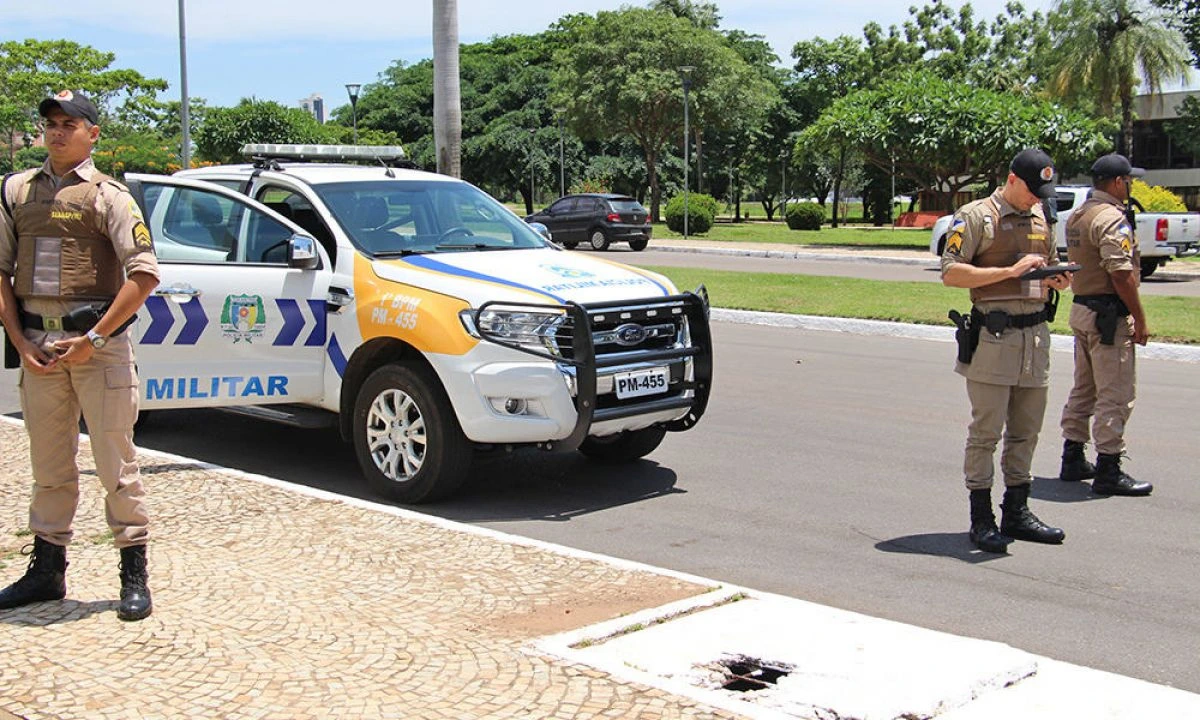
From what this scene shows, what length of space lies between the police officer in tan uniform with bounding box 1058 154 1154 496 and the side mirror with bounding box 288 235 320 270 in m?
4.51

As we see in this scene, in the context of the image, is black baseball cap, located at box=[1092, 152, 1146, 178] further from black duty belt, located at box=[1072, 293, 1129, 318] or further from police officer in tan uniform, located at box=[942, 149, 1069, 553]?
police officer in tan uniform, located at box=[942, 149, 1069, 553]

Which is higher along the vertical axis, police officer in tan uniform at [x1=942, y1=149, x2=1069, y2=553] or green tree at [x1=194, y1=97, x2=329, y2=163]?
green tree at [x1=194, y1=97, x2=329, y2=163]

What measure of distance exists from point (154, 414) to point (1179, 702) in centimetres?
751

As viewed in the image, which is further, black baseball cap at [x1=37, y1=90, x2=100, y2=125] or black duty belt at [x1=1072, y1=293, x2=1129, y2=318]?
black duty belt at [x1=1072, y1=293, x2=1129, y2=318]

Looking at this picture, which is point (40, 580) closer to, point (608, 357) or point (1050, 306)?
point (608, 357)

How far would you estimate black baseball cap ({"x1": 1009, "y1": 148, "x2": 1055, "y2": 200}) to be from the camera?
598 centimetres

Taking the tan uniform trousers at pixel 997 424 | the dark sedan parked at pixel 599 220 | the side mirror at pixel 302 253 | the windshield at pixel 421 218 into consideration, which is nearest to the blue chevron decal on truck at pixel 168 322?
the side mirror at pixel 302 253

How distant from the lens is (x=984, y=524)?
625 centimetres

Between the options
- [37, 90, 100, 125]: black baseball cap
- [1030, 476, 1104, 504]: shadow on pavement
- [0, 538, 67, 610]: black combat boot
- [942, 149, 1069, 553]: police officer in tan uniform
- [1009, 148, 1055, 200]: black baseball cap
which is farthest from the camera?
[1030, 476, 1104, 504]: shadow on pavement

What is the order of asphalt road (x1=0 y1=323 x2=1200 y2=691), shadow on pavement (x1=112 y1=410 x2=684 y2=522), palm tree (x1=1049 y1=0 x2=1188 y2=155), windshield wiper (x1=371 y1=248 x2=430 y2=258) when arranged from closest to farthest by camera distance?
asphalt road (x1=0 y1=323 x2=1200 y2=691) → shadow on pavement (x1=112 y1=410 x2=684 y2=522) → windshield wiper (x1=371 y1=248 x2=430 y2=258) → palm tree (x1=1049 y1=0 x2=1188 y2=155)

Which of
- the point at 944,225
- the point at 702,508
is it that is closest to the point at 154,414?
the point at 702,508

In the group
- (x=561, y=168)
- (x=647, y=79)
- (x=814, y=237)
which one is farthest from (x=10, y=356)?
(x=561, y=168)

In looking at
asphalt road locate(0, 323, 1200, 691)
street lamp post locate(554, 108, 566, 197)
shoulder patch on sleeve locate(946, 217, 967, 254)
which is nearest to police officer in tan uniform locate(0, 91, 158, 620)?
asphalt road locate(0, 323, 1200, 691)

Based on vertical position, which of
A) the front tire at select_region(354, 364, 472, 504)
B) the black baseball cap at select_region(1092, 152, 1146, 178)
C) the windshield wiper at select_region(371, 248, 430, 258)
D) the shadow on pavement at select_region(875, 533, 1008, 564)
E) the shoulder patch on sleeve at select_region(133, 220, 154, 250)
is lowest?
the shadow on pavement at select_region(875, 533, 1008, 564)
